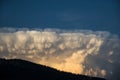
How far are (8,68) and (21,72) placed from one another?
748 cm

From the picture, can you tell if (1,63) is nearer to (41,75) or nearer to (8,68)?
(8,68)

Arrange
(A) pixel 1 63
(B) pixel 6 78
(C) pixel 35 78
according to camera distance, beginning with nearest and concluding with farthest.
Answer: (B) pixel 6 78 < (C) pixel 35 78 < (A) pixel 1 63

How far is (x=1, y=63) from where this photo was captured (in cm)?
19688

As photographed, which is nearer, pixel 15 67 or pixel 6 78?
pixel 6 78

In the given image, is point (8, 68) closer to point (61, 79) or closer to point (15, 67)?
point (15, 67)

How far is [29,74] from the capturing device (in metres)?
189

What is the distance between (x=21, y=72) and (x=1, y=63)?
55.3 feet

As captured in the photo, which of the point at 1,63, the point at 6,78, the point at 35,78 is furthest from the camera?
the point at 1,63

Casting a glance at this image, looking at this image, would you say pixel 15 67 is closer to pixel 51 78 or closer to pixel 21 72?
pixel 21 72

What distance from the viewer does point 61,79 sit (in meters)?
197

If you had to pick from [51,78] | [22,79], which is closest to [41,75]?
[51,78]

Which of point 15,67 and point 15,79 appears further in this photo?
point 15,67

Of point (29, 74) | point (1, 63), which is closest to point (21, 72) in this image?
point (29, 74)

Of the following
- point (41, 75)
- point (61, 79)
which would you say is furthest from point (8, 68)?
point (61, 79)
